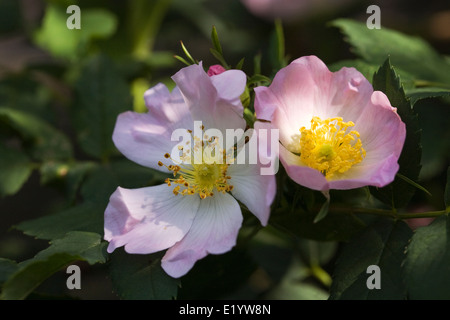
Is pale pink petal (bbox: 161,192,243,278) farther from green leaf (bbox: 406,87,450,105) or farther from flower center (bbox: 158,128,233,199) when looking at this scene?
green leaf (bbox: 406,87,450,105)

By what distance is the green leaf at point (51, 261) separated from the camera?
79 centimetres

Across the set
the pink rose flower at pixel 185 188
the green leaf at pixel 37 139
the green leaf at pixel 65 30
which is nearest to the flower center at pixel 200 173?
the pink rose flower at pixel 185 188

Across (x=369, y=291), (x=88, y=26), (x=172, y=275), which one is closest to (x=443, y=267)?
(x=369, y=291)

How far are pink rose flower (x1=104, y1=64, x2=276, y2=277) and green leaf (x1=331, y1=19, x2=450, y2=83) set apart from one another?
0.44 meters

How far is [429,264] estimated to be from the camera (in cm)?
78

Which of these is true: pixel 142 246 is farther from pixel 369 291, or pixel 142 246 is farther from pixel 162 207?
pixel 369 291

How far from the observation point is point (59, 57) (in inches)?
67.5

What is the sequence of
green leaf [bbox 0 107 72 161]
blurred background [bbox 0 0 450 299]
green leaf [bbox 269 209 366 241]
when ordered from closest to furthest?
1. green leaf [bbox 269 209 366 241]
2. green leaf [bbox 0 107 72 161]
3. blurred background [bbox 0 0 450 299]

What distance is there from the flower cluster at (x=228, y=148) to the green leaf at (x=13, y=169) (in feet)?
1.43

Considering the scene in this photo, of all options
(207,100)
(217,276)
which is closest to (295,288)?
(217,276)

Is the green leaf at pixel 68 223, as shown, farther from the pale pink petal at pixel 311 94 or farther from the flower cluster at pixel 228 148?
the pale pink petal at pixel 311 94

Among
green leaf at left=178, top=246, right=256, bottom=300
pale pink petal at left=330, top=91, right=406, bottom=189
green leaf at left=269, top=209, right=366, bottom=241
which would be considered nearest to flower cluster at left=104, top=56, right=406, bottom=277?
pale pink petal at left=330, top=91, right=406, bottom=189

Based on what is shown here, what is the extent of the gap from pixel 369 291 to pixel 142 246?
35cm

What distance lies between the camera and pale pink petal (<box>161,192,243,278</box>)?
82 centimetres
